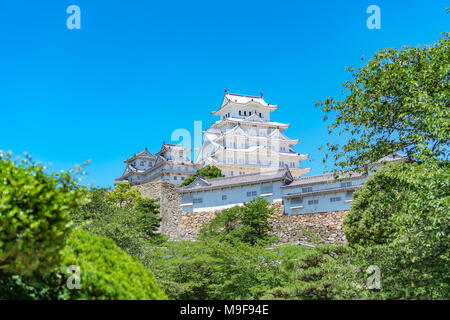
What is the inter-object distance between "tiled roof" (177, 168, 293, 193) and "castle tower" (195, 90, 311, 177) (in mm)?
21084

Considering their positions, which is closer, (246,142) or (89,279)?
(89,279)

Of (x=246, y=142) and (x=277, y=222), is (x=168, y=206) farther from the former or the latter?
(x=246, y=142)

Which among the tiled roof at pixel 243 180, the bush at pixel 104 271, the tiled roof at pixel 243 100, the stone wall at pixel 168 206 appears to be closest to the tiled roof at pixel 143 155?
the tiled roof at pixel 243 100

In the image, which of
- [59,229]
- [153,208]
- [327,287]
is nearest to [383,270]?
[327,287]

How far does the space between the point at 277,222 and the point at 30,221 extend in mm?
29588

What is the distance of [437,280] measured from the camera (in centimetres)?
988

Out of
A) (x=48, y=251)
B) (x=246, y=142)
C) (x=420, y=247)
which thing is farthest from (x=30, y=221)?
(x=246, y=142)

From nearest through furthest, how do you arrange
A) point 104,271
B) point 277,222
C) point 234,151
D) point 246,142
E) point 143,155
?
point 104,271
point 277,222
point 234,151
point 246,142
point 143,155

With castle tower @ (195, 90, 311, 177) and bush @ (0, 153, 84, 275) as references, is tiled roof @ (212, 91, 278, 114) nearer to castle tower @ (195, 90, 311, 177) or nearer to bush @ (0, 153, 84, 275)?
castle tower @ (195, 90, 311, 177)

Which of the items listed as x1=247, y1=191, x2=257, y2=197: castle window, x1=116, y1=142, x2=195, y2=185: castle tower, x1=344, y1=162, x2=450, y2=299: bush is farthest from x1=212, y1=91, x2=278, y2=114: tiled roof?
x1=344, y1=162, x2=450, y2=299: bush

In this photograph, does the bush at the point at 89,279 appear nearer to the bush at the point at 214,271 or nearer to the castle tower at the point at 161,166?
the bush at the point at 214,271

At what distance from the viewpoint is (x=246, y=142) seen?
212 ft

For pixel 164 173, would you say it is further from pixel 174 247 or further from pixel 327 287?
pixel 327 287

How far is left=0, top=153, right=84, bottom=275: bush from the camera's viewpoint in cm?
548
